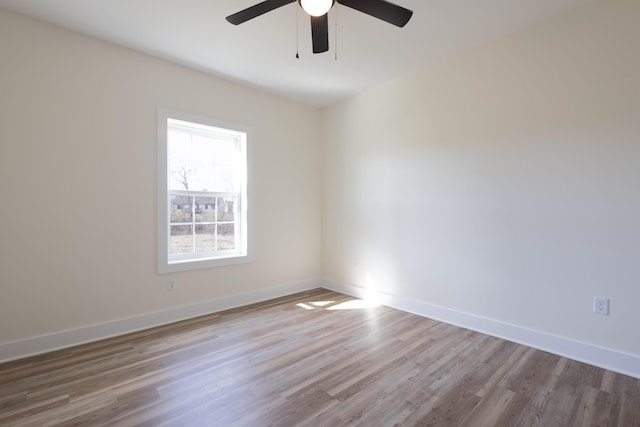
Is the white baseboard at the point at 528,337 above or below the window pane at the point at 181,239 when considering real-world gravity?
below

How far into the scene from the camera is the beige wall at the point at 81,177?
2.37 m

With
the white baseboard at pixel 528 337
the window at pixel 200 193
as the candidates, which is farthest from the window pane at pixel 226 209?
the white baseboard at pixel 528 337

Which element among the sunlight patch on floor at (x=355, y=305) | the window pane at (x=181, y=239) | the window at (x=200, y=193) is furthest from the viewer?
the sunlight patch on floor at (x=355, y=305)

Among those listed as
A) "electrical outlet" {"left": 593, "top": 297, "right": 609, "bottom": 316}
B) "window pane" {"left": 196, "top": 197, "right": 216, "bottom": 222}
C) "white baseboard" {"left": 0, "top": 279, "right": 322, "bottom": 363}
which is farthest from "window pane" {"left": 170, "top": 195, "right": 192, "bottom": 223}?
"electrical outlet" {"left": 593, "top": 297, "right": 609, "bottom": 316}

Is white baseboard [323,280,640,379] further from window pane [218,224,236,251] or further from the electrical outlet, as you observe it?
window pane [218,224,236,251]

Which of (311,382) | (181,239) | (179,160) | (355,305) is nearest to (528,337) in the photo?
(355,305)

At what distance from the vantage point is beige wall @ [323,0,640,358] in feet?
7.14

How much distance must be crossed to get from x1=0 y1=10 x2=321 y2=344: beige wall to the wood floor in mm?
411

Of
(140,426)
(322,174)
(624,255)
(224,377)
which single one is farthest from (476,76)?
(140,426)

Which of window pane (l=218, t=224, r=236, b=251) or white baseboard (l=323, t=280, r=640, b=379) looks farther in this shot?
window pane (l=218, t=224, r=236, b=251)

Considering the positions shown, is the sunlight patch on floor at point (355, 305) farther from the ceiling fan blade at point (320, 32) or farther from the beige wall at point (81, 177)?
the ceiling fan blade at point (320, 32)

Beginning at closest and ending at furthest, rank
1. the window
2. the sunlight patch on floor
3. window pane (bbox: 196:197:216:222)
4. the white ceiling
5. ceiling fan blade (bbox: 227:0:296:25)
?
ceiling fan blade (bbox: 227:0:296:25)
the white ceiling
the window
window pane (bbox: 196:197:216:222)
the sunlight patch on floor

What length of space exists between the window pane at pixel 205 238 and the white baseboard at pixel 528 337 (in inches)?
83.2

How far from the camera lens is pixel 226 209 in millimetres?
3693
